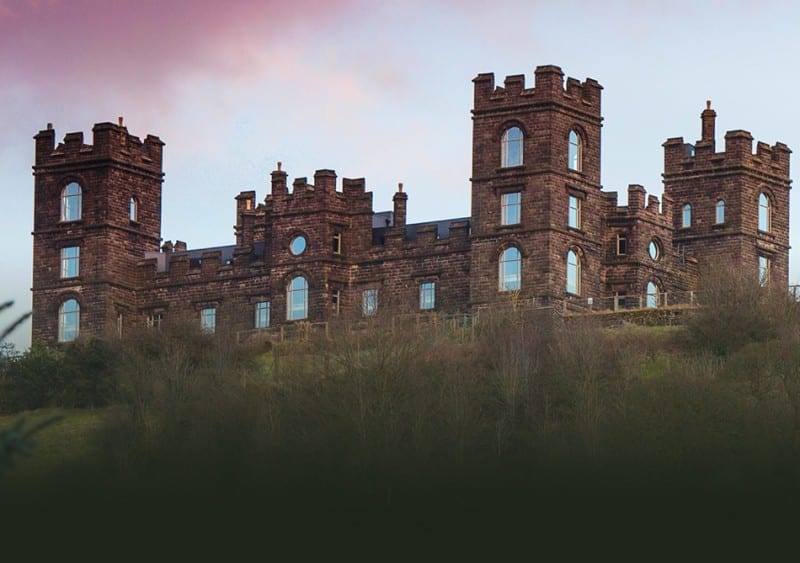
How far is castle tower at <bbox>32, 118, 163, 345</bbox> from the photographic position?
3027 inches

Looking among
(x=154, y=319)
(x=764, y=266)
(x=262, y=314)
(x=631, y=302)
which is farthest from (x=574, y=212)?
(x=154, y=319)

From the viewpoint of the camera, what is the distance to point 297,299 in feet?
242

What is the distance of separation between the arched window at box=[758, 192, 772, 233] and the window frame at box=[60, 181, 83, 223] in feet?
93.5

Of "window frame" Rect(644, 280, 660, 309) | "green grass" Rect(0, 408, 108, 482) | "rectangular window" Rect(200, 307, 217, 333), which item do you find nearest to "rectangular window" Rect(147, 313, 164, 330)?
"rectangular window" Rect(200, 307, 217, 333)

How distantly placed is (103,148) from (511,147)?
1786 centimetres

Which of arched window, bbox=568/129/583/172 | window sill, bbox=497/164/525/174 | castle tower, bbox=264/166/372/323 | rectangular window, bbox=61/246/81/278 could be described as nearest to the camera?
window sill, bbox=497/164/525/174

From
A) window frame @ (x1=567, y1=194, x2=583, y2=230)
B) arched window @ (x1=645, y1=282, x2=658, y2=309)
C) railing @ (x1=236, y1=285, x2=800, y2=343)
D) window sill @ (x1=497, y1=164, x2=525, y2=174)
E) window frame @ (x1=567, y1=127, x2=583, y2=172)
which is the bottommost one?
railing @ (x1=236, y1=285, x2=800, y2=343)

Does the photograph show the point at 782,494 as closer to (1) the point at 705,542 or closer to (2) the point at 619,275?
(1) the point at 705,542

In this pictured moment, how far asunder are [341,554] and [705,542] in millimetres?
9450

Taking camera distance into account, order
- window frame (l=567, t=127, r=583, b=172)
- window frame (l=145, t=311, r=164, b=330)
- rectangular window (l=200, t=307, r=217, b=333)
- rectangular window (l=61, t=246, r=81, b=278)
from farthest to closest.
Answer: rectangular window (l=61, t=246, r=81, b=278) → window frame (l=145, t=311, r=164, b=330) → rectangular window (l=200, t=307, r=217, b=333) → window frame (l=567, t=127, r=583, b=172)

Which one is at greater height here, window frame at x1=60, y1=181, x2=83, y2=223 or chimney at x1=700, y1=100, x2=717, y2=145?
chimney at x1=700, y1=100, x2=717, y2=145

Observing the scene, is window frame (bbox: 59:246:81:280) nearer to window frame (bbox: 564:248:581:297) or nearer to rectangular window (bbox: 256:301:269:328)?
rectangular window (bbox: 256:301:269:328)

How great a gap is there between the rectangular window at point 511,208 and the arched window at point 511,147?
122 centimetres

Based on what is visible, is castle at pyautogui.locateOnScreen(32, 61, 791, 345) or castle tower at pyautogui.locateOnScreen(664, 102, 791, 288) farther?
castle tower at pyautogui.locateOnScreen(664, 102, 791, 288)
